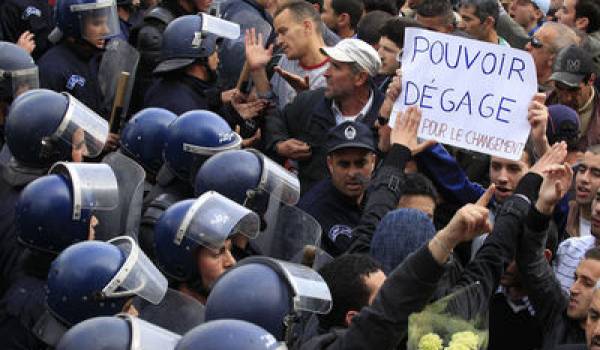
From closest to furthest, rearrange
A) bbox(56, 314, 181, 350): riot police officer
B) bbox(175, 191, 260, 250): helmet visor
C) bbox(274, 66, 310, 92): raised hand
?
bbox(56, 314, 181, 350): riot police officer, bbox(175, 191, 260, 250): helmet visor, bbox(274, 66, 310, 92): raised hand

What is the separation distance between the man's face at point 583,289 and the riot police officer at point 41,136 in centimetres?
278

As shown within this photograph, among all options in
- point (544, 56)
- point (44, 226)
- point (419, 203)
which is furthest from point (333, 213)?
point (544, 56)

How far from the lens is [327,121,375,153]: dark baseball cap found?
7375 mm

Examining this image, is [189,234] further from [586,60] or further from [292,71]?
[586,60]

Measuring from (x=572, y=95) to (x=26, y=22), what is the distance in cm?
472

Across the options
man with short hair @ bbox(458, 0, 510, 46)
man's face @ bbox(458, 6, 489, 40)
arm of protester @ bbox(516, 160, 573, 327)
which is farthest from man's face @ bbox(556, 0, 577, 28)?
arm of protester @ bbox(516, 160, 573, 327)

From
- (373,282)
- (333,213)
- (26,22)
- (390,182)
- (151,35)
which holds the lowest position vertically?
(26,22)

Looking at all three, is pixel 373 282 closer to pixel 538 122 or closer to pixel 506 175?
pixel 538 122

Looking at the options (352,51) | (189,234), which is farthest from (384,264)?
(352,51)

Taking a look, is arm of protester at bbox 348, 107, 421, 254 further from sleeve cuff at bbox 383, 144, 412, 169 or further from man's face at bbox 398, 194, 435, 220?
man's face at bbox 398, 194, 435, 220

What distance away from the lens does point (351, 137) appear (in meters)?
7.43

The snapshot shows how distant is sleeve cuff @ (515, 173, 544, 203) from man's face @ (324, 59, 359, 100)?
2054mm

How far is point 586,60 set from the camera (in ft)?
31.0

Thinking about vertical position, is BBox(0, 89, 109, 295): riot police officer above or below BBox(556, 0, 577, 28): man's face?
above
